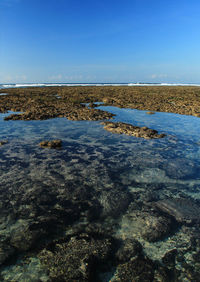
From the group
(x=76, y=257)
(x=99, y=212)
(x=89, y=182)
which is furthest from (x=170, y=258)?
(x=89, y=182)

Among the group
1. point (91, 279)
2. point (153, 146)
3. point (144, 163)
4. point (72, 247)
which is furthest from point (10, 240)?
point (153, 146)

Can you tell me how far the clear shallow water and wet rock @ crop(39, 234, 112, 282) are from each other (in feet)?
0.73

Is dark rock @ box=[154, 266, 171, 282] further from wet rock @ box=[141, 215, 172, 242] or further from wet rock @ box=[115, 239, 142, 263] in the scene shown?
wet rock @ box=[141, 215, 172, 242]

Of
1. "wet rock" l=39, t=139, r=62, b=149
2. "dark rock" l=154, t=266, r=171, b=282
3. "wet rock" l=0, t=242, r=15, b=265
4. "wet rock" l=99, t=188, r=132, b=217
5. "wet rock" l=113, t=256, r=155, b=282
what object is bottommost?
"dark rock" l=154, t=266, r=171, b=282

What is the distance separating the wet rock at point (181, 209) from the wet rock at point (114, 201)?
105 centimetres

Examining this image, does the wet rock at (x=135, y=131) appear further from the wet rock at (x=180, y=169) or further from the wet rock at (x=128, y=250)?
the wet rock at (x=128, y=250)

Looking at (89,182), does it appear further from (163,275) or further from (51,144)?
(51,144)

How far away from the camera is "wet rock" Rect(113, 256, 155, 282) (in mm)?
3836

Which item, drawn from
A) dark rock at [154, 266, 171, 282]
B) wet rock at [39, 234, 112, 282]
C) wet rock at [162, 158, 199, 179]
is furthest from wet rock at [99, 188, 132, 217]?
wet rock at [162, 158, 199, 179]

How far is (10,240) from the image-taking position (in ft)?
15.4

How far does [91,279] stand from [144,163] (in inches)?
253

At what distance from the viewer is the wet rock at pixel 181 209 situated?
5727 mm

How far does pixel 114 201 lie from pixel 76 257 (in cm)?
255

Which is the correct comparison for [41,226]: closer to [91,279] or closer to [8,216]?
[8,216]
